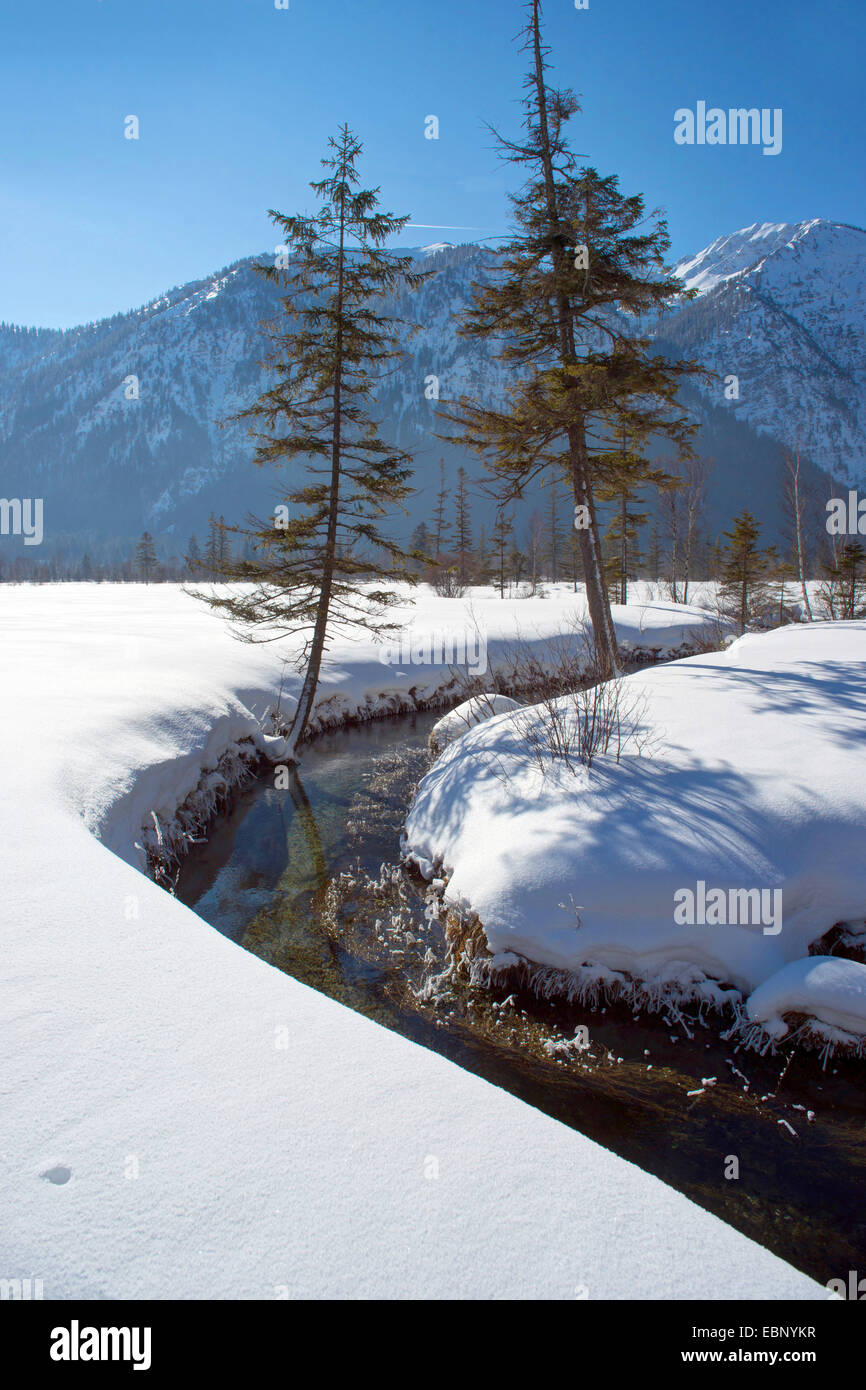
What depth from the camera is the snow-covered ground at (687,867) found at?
5.13 meters

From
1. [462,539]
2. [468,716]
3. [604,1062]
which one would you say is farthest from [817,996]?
[462,539]

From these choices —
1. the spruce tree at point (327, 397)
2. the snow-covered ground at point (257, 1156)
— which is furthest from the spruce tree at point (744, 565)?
the snow-covered ground at point (257, 1156)

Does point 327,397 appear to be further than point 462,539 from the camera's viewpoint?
No

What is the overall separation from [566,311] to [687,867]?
1311cm

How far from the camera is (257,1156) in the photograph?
2070mm

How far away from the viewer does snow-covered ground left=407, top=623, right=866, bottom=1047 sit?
513 cm

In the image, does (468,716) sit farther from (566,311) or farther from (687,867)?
(566,311)

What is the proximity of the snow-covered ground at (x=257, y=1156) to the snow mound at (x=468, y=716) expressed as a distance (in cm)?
786
